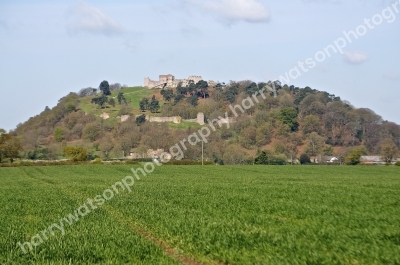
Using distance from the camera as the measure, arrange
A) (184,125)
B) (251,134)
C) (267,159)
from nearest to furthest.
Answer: (267,159), (251,134), (184,125)

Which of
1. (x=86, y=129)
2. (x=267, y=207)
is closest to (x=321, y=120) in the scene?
(x=86, y=129)

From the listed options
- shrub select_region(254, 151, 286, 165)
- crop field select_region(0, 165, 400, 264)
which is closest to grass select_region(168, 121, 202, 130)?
shrub select_region(254, 151, 286, 165)

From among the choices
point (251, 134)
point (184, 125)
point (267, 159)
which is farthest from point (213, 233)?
point (184, 125)

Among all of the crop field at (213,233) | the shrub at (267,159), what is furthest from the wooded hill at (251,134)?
the crop field at (213,233)

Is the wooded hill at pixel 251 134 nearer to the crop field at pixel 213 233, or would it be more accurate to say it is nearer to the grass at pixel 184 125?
the grass at pixel 184 125

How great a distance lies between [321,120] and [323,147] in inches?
1223

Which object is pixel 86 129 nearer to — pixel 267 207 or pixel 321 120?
pixel 321 120

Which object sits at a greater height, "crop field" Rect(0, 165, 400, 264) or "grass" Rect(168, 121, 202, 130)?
"grass" Rect(168, 121, 202, 130)

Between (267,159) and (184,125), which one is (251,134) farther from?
(267,159)

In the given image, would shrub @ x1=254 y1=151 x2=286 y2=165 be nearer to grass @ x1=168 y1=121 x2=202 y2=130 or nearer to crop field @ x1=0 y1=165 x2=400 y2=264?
grass @ x1=168 y1=121 x2=202 y2=130

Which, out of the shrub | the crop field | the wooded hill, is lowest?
the crop field

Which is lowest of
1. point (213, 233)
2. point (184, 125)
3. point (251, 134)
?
point (213, 233)

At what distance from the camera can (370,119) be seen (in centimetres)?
17550

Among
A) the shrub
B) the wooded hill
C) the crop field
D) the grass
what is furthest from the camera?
the grass
